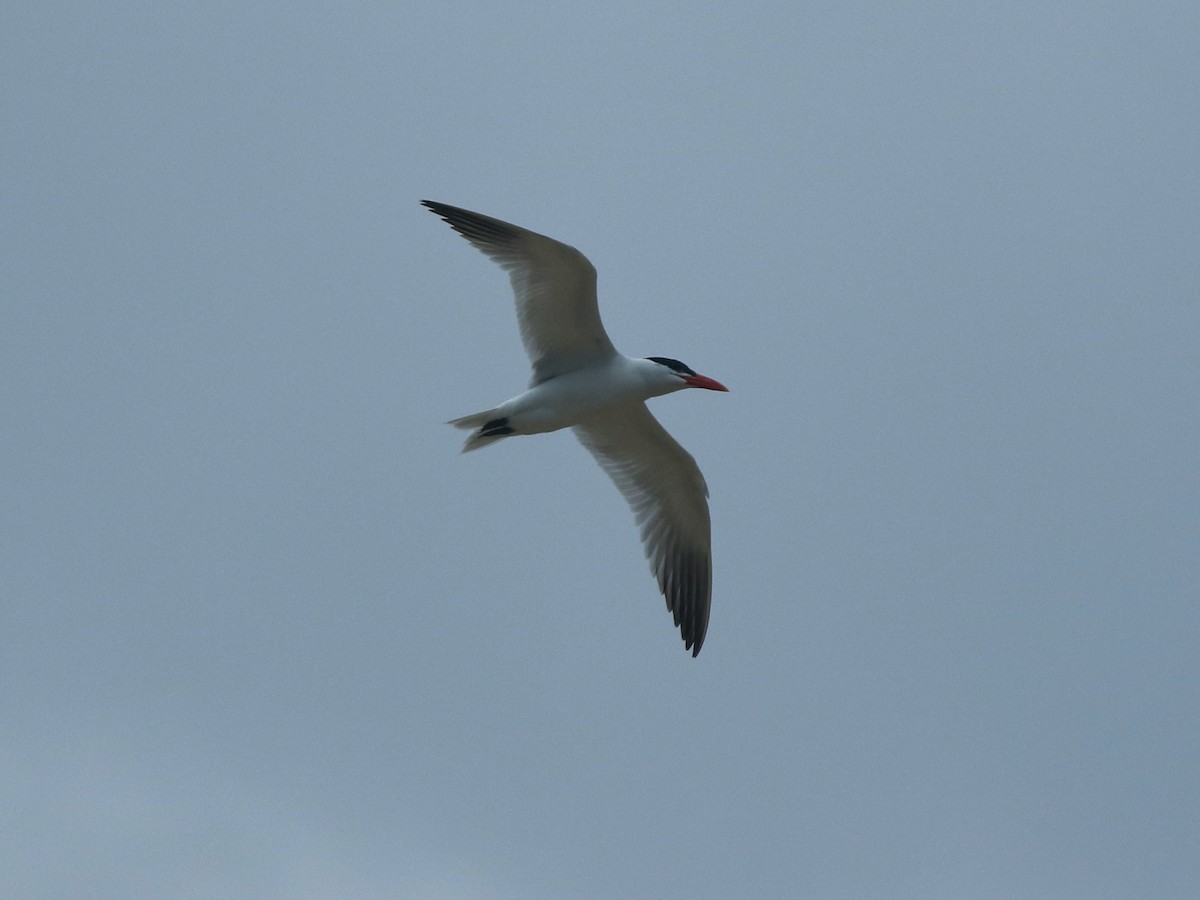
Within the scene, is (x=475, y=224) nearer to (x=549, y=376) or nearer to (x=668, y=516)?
(x=549, y=376)

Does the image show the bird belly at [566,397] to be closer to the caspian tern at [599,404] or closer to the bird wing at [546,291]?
the caspian tern at [599,404]

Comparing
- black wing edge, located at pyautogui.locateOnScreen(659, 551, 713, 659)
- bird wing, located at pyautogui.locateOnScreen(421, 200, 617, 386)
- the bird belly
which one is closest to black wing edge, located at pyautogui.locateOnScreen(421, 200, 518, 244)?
bird wing, located at pyautogui.locateOnScreen(421, 200, 617, 386)

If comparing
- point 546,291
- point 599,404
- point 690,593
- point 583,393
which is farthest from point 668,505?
point 546,291

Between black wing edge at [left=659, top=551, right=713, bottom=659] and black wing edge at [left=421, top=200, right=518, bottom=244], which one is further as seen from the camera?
black wing edge at [left=659, top=551, right=713, bottom=659]

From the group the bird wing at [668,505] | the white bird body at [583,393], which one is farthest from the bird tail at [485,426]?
the bird wing at [668,505]

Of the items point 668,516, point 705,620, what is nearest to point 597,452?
point 668,516

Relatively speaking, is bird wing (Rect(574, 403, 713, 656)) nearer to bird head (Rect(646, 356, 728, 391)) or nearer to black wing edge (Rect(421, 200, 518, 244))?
bird head (Rect(646, 356, 728, 391))

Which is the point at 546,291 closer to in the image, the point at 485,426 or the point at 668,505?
the point at 485,426
